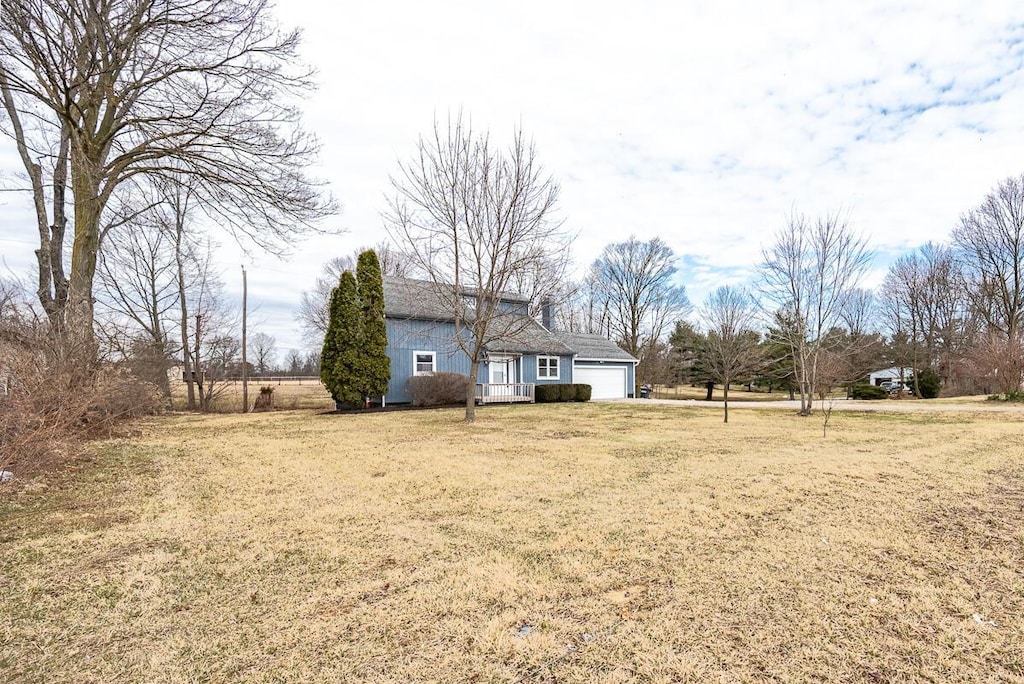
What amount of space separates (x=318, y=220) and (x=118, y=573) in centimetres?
1090

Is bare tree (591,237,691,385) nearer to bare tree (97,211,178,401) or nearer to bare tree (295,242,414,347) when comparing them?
bare tree (295,242,414,347)

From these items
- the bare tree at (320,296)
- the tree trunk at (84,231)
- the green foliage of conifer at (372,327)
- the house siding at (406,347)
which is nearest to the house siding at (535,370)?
the house siding at (406,347)

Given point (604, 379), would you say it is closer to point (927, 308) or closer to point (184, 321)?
point (184, 321)

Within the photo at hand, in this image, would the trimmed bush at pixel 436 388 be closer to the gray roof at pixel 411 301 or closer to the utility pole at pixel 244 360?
the gray roof at pixel 411 301

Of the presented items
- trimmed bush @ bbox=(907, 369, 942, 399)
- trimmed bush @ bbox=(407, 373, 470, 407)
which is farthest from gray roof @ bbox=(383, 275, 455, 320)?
trimmed bush @ bbox=(907, 369, 942, 399)

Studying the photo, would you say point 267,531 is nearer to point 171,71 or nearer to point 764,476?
point 764,476

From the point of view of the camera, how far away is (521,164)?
1151cm

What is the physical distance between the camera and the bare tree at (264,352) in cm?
2753

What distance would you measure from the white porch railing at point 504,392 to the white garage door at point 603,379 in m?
3.68

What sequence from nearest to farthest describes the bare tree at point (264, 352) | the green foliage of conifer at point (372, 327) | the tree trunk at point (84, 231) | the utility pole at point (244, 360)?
the tree trunk at point (84, 231)
the green foliage of conifer at point (372, 327)
the utility pole at point (244, 360)
the bare tree at point (264, 352)

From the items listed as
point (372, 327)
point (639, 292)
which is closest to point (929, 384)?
point (639, 292)

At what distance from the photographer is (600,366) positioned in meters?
25.3

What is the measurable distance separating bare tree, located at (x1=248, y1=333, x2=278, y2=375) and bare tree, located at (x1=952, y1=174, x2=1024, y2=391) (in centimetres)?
3977

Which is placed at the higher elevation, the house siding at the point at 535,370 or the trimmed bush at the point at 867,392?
the house siding at the point at 535,370
